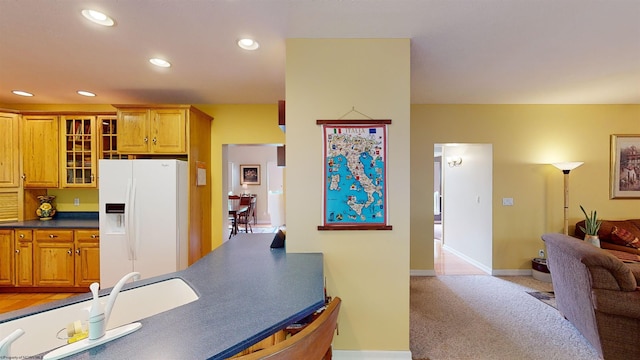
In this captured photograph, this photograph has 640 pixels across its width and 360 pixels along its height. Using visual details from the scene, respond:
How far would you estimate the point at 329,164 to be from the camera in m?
2.06

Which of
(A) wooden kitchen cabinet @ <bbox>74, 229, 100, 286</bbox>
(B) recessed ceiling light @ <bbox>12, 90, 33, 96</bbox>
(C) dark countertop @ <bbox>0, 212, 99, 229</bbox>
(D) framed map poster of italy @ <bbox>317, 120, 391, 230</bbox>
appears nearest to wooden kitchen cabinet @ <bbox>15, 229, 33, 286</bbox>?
(C) dark countertop @ <bbox>0, 212, 99, 229</bbox>

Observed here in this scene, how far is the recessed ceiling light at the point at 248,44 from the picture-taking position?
2.10 meters

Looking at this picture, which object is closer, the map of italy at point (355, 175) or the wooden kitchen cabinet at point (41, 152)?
the map of italy at point (355, 175)

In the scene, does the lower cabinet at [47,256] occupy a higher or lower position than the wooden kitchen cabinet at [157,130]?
lower

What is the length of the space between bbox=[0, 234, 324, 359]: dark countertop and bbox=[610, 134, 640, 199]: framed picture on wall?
4812 mm

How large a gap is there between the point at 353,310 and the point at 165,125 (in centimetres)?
304

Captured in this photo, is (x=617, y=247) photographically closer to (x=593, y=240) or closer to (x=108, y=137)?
(x=593, y=240)

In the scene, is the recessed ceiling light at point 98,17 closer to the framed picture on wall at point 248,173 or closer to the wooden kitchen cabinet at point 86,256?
the wooden kitchen cabinet at point 86,256

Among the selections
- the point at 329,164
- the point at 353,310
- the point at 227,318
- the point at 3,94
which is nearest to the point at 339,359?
the point at 353,310

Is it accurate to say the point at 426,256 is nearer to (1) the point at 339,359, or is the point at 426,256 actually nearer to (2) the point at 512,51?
(1) the point at 339,359

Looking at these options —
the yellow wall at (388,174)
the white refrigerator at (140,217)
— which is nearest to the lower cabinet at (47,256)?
the white refrigerator at (140,217)

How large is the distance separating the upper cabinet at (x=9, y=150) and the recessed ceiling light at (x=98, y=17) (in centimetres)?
300

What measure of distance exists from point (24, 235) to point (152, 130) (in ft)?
6.93

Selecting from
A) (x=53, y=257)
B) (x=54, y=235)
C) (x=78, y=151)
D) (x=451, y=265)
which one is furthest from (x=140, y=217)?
(x=451, y=265)
